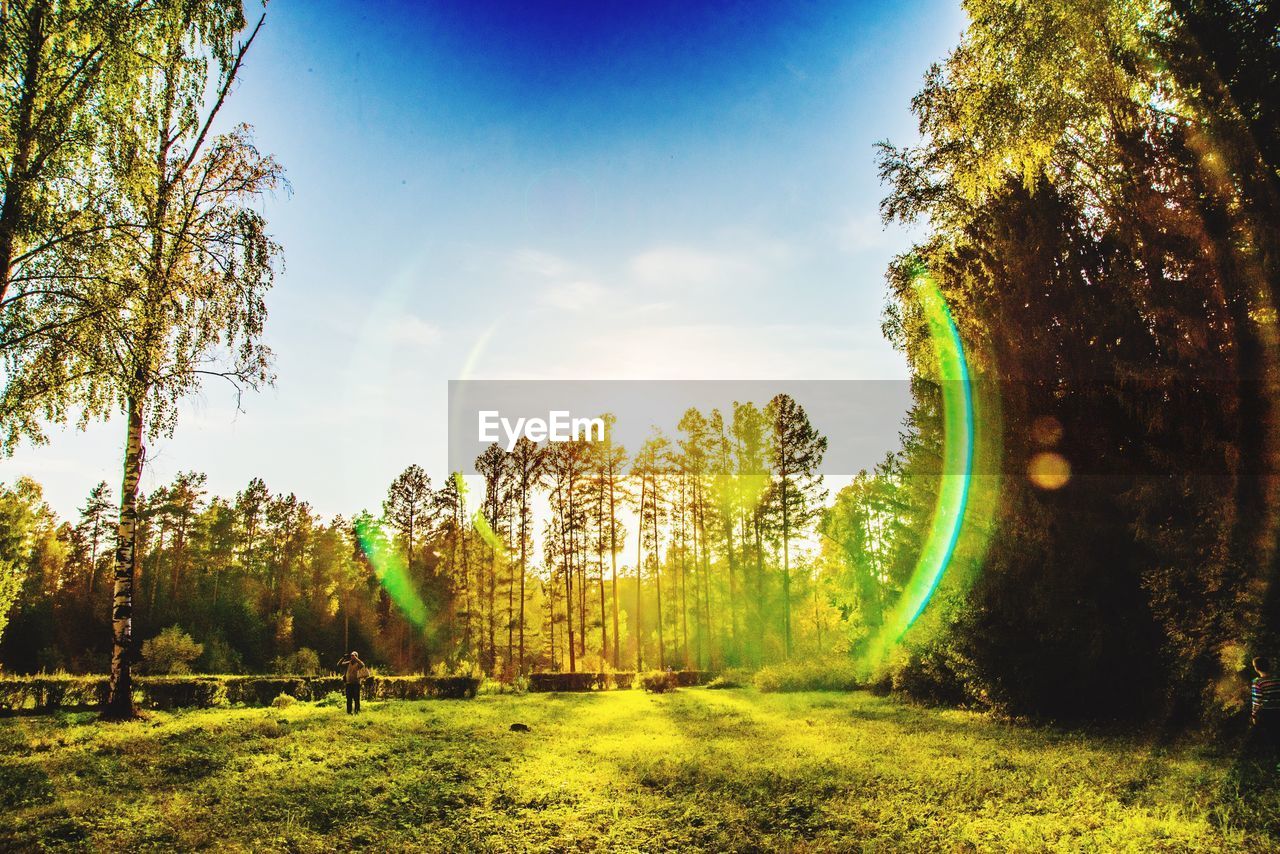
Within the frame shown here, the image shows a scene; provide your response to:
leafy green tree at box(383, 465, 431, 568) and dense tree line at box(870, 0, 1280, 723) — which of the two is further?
leafy green tree at box(383, 465, 431, 568)

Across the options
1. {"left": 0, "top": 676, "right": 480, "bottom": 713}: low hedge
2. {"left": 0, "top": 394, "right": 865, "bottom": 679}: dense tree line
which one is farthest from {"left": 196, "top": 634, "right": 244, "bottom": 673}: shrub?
{"left": 0, "top": 676, "right": 480, "bottom": 713}: low hedge

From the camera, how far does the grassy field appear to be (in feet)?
23.0

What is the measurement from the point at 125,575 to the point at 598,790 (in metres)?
12.2

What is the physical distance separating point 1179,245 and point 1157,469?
4.47 m

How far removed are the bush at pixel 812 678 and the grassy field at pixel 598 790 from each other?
14905 millimetres

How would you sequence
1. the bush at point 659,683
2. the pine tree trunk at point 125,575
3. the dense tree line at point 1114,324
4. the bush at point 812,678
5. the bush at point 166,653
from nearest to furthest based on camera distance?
the dense tree line at point 1114,324 → the pine tree trunk at point 125,575 → the bush at point 812,678 → the bush at point 659,683 → the bush at point 166,653

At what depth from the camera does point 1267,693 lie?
9.48m

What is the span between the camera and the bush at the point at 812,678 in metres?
29.3

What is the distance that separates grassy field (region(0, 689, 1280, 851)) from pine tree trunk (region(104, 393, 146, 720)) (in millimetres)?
669

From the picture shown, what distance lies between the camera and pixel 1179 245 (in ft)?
35.9

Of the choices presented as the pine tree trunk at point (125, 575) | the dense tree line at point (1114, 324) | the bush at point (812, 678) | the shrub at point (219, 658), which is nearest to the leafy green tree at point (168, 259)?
the pine tree trunk at point (125, 575)

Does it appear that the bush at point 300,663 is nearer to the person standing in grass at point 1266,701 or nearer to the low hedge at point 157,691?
the low hedge at point 157,691

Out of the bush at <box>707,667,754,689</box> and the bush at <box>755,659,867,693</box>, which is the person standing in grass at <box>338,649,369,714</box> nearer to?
the bush at <box>755,659,867,693</box>

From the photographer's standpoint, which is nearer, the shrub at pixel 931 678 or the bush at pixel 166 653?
the shrub at pixel 931 678
